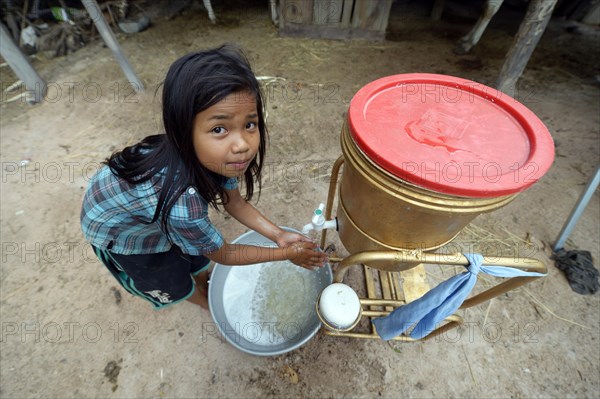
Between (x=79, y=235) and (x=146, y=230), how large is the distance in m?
1.64

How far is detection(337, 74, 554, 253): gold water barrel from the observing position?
0.79 metres

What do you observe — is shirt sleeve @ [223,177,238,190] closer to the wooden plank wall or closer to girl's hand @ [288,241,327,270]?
girl's hand @ [288,241,327,270]

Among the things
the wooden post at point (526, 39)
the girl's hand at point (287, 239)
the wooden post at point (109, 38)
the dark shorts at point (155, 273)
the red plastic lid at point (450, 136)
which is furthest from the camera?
the wooden post at point (109, 38)

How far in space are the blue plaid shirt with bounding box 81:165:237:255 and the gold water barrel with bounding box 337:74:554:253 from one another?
0.56 meters

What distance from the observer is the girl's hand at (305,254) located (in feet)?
4.20

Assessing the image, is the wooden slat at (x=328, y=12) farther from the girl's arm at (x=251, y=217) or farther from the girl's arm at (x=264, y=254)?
the girl's arm at (x=264, y=254)

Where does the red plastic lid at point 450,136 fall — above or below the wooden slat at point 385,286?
above

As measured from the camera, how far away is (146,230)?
1165 mm

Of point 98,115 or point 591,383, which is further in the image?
point 98,115

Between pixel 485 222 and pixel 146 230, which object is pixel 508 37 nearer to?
pixel 485 222

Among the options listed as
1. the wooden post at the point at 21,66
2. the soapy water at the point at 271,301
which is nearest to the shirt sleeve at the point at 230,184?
the soapy water at the point at 271,301

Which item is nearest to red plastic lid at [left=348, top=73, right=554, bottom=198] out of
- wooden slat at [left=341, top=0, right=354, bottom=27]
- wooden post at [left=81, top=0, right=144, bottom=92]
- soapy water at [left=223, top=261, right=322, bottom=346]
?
soapy water at [left=223, top=261, right=322, bottom=346]

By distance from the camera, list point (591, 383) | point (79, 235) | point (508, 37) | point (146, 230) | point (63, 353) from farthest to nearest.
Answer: point (508, 37) → point (79, 235) → point (63, 353) → point (591, 383) → point (146, 230)

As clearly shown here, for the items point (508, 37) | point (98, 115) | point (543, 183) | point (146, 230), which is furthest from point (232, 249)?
point (508, 37)
